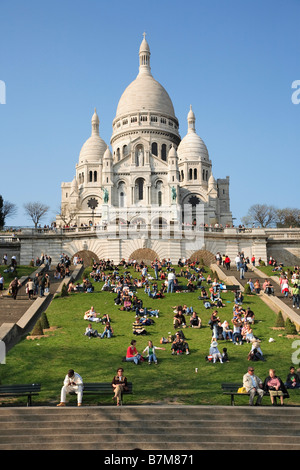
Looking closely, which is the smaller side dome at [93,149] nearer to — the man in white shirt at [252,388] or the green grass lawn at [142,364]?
the green grass lawn at [142,364]

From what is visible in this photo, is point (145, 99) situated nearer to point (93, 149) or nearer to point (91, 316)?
point (93, 149)

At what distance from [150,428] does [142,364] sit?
5239 mm

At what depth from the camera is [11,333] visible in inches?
828

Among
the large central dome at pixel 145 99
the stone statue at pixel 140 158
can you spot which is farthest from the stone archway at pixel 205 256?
the large central dome at pixel 145 99

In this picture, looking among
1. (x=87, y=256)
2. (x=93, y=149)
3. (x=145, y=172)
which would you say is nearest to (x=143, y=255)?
(x=87, y=256)

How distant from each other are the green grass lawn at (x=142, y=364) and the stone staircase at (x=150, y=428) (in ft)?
3.44

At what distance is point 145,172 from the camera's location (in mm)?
78312

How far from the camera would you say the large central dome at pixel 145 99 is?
93.5 meters

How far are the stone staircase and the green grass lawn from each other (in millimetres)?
1050

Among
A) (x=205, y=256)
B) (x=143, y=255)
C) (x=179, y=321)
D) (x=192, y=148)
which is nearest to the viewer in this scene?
(x=179, y=321)

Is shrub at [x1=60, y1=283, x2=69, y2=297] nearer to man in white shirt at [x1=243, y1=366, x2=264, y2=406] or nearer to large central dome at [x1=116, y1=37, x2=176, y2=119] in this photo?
man in white shirt at [x1=243, y1=366, x2=264, y2=406]

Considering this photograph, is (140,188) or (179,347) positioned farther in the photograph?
(140,188)

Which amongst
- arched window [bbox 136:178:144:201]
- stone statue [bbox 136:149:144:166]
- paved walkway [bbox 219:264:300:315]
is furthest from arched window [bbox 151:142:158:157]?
paved walkway [bbox 219:264:300:315]

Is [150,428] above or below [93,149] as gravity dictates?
below
